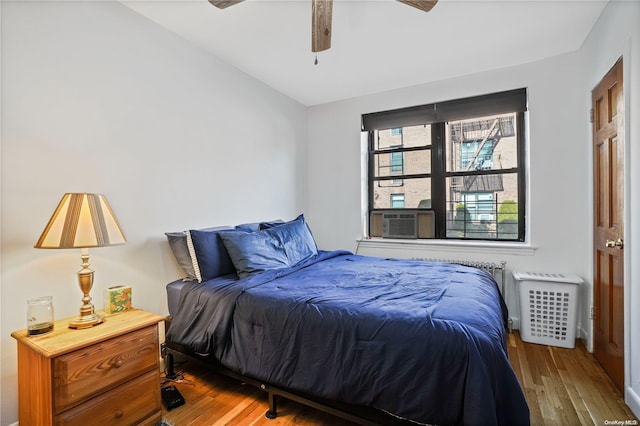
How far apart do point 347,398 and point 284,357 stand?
39 cm

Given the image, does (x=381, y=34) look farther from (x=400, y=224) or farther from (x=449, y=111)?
(x=400, y=224)

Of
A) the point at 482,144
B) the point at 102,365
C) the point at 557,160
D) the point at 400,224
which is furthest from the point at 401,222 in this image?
the point at 102,365

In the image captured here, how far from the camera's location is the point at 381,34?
2383mm

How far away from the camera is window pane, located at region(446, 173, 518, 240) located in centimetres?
314

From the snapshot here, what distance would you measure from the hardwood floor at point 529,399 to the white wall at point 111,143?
0.68 metres

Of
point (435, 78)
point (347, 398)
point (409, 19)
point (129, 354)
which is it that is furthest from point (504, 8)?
point (129, 354)

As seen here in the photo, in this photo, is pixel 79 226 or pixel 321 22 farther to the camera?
pixel 321 22

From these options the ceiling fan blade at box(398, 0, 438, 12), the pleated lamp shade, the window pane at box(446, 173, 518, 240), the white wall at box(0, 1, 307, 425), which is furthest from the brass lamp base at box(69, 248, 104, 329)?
the window pane at box(446, 173, 518, 240)

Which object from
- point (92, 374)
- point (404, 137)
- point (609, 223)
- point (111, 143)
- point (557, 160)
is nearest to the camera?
point (92, 374)

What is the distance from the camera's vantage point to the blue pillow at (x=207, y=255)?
2.12 meters

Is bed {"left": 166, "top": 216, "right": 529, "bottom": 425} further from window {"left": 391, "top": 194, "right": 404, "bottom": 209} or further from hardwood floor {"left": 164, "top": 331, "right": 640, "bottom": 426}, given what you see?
window {"left": 391, "top": 194, "right": 404, "bottom": 209}

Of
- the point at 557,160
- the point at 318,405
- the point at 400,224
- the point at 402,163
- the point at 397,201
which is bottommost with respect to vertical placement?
the point at 318,405

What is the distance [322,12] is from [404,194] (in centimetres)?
237

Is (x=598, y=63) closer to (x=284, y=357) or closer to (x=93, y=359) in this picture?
(x=284, y=357)
